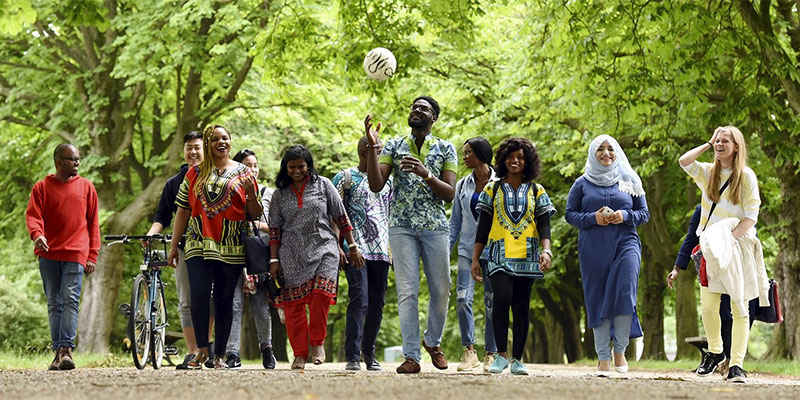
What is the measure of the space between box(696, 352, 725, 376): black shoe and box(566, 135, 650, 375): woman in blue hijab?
120 cm

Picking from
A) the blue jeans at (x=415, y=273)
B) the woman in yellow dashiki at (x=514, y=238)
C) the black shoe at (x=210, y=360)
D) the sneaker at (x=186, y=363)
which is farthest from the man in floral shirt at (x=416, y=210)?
the sneaker at (x=186, y=363)

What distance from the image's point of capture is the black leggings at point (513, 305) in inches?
375

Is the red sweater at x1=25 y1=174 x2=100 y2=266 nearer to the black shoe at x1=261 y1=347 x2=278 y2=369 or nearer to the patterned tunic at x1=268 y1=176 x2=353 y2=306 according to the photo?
the black shoe at x1=261 y1=347 x2=278 y2=369

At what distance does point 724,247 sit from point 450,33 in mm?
8232

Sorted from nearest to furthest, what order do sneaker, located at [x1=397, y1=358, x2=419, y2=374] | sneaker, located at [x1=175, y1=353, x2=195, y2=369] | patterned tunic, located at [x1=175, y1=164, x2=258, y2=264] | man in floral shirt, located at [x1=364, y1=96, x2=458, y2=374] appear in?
sneaker, located at [x1=397, y1=358, x2=419, y2=374], man in floral shirt, located at [x1=364, y1=96, x2=458, y2=374], patterned tunic, located at [x1=175, y1=164, x2=258, y2=264], sneaker, located at [x1=175, y1=353, x2=195, y2=369]

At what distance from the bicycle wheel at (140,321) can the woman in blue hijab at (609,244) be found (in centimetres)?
431

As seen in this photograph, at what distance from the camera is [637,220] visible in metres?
9.77

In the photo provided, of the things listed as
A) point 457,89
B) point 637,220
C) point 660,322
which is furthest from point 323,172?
point 637,220

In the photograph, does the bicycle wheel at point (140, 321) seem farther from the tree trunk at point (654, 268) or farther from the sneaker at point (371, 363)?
the tree trunk at point (654, 268)

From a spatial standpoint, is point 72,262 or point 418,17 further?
point 418,17

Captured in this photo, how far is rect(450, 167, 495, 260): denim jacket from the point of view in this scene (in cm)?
1108

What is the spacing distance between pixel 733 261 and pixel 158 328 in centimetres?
562

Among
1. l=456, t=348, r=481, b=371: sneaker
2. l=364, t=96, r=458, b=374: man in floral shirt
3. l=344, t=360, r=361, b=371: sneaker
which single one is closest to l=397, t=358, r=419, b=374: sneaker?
l=364, t=96, r=458, b=374: man in floral shirt

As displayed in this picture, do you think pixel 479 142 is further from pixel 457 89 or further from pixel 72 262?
pixel 457 89
